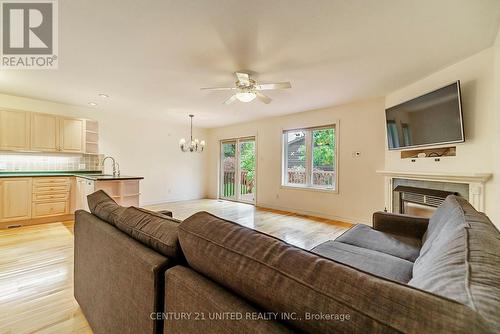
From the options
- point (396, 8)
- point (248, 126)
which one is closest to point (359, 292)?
point (396, 8)

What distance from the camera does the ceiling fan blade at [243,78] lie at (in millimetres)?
2736

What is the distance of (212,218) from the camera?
96cm

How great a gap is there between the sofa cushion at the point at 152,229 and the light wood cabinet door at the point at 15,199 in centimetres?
407

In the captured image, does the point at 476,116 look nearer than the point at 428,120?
Yes

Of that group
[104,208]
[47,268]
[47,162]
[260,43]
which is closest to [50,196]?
[47,162]

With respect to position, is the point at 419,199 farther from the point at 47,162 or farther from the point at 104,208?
the point at 47,162

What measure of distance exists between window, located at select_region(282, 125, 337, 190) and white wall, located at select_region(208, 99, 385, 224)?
0.17 metres

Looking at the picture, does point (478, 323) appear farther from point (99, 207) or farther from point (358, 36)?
point (358, 36)

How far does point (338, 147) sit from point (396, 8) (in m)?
3.08

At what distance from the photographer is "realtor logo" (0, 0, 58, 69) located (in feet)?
6.18

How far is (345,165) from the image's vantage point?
4.57 meters

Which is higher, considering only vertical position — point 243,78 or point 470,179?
point 243,78

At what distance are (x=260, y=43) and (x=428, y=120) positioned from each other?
241 cm

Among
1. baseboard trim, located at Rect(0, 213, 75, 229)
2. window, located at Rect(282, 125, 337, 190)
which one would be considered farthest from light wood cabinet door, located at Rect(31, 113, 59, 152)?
window, located at Rect(282, 125, 337, 190)
